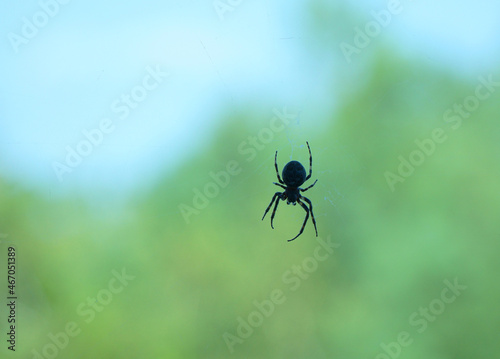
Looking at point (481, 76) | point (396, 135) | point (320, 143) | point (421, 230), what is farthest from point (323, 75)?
point (421, 230)

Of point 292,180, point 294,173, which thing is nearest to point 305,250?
point 292,180

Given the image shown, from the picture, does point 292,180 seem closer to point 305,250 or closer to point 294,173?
point 294,173

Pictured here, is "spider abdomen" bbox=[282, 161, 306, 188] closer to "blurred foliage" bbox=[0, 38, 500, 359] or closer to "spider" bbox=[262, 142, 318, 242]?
"spider" bbox=[262, 142, 318, 242]

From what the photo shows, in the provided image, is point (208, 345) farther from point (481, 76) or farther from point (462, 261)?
point (481, 76)

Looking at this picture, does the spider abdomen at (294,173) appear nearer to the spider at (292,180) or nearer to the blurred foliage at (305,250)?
the spider at (292,180)

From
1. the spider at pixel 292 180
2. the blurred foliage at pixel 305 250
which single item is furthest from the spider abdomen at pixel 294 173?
the blurred foliage at pixel 305 250

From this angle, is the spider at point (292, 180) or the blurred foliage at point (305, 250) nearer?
the spider at point (292, 180)

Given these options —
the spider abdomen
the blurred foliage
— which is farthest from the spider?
the blurred foliage
